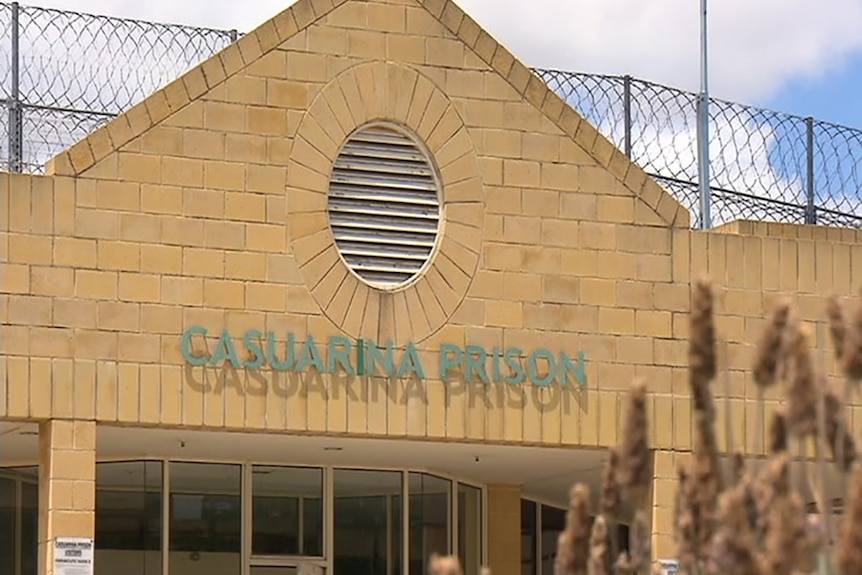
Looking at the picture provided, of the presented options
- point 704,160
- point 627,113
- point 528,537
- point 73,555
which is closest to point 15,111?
point 73,555

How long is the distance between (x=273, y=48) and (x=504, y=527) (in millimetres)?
7931

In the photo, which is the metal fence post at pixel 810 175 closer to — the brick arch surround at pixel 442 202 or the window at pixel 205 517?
the brick arch surround at pixel 442 202

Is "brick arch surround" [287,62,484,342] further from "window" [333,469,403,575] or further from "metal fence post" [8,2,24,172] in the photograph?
"window" [333,469,403,575]

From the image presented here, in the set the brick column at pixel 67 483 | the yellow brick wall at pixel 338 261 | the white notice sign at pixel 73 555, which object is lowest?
the white notice sign at pixel 73 555

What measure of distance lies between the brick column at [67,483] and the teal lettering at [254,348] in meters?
1.56

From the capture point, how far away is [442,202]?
1927cm

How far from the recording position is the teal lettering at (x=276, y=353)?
724 inches

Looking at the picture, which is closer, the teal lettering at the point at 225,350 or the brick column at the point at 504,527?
the teal lettering at the point at 225,350

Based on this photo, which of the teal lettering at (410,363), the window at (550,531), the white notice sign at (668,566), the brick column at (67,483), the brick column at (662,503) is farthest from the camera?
the window at (550,531)

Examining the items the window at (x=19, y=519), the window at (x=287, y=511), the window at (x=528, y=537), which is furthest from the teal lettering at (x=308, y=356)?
the window at (x=528, y=537)

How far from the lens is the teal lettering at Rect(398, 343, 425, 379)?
61.9ft

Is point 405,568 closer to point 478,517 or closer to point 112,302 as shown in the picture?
point 478,517

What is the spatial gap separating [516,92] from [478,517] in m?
6.51

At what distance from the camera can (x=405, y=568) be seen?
2291 cm
